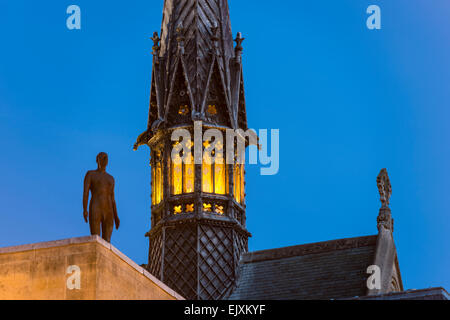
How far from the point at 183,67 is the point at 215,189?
6.23 metres

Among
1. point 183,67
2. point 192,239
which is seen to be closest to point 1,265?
point 192,239

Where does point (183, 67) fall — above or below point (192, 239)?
above

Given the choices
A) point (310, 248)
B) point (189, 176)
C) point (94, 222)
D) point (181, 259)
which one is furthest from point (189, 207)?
point (94, 222)

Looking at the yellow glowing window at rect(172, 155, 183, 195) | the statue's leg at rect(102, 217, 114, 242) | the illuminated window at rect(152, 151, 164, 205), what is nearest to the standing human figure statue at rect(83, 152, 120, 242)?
the statue's leg at rect(102, 217, 114, 242)

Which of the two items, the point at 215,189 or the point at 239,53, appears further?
the point at 239,53

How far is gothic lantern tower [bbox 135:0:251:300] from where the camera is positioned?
158 ft

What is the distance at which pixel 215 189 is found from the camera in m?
49.5

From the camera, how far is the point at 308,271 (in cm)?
4622

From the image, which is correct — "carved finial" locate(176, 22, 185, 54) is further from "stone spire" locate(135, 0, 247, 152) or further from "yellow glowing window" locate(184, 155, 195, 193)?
"yellow glowing window" locate(184, 155, 195, 193)

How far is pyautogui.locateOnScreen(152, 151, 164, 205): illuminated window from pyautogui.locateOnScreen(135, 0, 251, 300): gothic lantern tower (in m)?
0.05

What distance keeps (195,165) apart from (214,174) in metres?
1.03

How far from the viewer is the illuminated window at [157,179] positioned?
5062 cm

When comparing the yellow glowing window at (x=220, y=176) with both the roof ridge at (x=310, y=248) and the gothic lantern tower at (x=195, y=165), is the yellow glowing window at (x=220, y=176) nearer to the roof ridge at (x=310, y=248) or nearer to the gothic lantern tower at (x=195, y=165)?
the gothic lantern tower at (x=195, y=165)
